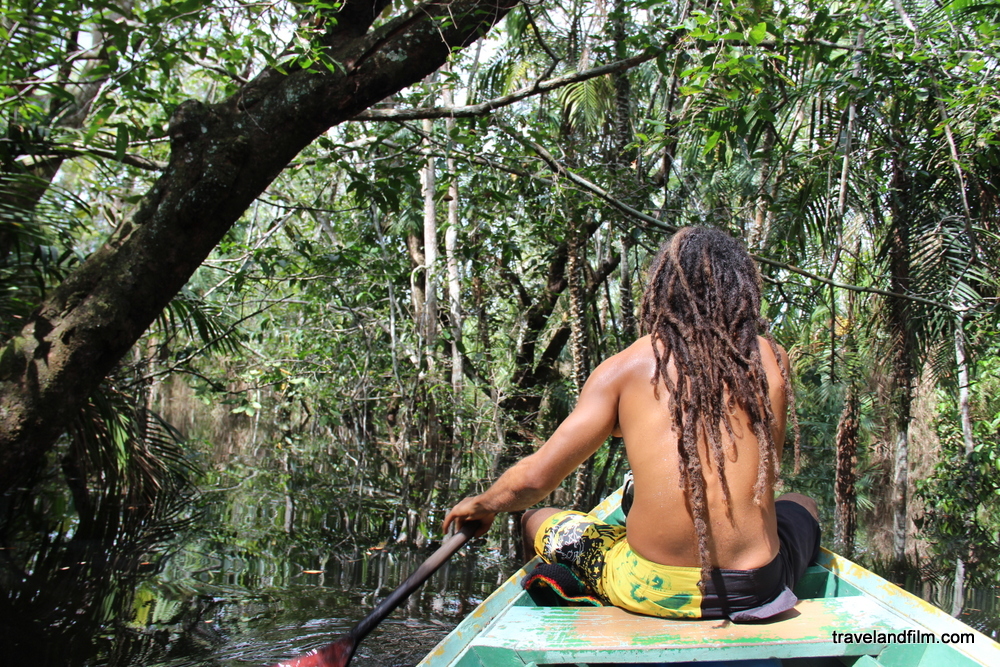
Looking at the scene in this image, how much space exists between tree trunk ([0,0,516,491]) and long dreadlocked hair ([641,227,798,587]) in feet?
5.62

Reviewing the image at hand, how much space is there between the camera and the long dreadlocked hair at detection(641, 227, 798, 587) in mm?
1938

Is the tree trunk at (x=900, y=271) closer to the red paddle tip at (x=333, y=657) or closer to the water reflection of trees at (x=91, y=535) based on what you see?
the red paddle tip at (x=333, y=657)

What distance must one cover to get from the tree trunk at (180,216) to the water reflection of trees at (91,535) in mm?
1051

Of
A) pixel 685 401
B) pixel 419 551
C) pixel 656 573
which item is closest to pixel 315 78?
pixel 685 401

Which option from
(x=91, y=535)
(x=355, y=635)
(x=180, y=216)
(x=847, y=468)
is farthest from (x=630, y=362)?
(x=91, y=535)

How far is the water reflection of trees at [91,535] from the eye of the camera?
3381 mm

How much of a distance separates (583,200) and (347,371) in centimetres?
287

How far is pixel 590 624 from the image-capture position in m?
1.99

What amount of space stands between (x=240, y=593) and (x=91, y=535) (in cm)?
191

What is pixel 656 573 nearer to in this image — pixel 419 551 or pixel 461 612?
pixel 461 612

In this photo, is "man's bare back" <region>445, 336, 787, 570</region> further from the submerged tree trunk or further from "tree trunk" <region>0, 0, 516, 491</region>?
the submerged tree trunk

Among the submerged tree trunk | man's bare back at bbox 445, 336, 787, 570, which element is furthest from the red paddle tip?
the submerged tree trunk

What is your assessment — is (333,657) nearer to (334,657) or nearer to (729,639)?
(334,657)

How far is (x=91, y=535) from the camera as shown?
5.21 meters
